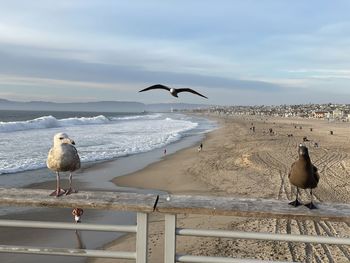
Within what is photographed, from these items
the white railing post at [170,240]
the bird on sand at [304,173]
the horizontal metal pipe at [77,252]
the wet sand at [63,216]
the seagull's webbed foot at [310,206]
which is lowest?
the wet sand at [63,216]

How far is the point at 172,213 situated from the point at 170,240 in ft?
0.55

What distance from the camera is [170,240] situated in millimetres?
2742

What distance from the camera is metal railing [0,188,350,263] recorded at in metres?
2.67

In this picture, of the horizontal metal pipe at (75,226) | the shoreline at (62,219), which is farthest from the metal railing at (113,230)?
the shoreline at (62,219)

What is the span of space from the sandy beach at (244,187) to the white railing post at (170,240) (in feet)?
14.5

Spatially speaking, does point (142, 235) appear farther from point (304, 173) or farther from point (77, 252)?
point (304, 173)

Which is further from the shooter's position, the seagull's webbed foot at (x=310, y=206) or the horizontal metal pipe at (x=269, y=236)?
the seagull's webbed foot at (x=310, y=206)

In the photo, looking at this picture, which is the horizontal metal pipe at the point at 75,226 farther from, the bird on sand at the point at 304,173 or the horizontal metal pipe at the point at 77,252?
the bird on sand at the point at 304,173

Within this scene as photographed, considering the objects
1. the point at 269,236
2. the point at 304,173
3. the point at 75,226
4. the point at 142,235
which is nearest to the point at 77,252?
the point at 75,226

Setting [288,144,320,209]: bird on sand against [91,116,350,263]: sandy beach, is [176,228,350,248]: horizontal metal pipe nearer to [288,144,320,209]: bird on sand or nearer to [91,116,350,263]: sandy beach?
[288,144,320,209]: bird on sand

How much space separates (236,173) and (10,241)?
10636mm

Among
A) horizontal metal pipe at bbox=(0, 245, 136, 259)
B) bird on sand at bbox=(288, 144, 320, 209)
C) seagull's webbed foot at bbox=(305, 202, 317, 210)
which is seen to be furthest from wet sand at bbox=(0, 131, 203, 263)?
seagull's webbed foot at bbox=(305, 202, 317, 210)

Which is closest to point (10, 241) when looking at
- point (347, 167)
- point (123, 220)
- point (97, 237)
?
point (97, 237)

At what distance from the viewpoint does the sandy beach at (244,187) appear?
7385 millimetres
